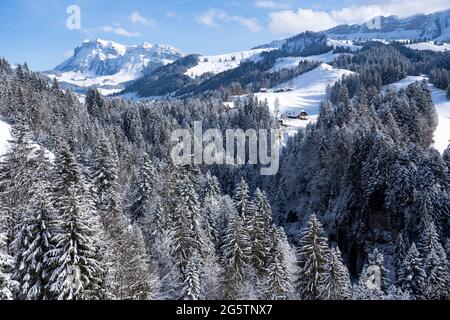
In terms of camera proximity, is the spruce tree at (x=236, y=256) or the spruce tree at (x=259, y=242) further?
the spruce tree at (x=259, y=242)

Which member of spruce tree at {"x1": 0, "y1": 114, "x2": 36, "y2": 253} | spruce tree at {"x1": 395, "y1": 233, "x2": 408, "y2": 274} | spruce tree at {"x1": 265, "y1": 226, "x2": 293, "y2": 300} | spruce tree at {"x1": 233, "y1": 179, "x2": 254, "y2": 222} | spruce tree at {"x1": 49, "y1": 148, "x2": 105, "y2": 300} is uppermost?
spruce tree at {"x1": 0, "y1": 114, "x2": 36, "y2": 253}

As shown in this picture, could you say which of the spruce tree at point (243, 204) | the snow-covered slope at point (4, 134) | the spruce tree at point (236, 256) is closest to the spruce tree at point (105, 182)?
the spruce tree at point (236, 256)

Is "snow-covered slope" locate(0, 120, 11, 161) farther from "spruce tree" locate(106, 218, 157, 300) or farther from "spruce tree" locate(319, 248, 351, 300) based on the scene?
"spruce tree" locate(319, 248, 351, 300)

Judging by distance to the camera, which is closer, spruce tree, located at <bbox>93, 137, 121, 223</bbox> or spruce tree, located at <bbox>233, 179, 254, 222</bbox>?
spruce tree, located at <bbox>93, 137, 121, 223</bbox>

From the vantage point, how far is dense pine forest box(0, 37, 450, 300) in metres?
25.6

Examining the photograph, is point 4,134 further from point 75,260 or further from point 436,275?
point 436,275

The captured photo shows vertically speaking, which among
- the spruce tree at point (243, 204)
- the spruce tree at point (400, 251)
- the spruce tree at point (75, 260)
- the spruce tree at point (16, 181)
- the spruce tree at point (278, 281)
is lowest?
the spruce tree at point (400, 251)

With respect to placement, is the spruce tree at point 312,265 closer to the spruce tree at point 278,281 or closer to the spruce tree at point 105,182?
the spruce tree at point 278,281

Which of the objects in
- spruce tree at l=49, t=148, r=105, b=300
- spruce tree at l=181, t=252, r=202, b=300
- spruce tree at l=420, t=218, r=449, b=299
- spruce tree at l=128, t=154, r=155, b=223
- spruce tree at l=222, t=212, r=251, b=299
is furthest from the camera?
spruce tree at l=128, t=154, r=155, b=223

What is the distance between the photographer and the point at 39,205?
1001 inches

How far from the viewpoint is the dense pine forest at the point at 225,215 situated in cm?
2558

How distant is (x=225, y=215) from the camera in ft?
187

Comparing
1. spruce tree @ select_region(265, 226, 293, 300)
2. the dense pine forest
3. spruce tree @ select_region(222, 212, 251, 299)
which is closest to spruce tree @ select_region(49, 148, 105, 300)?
the dense pine forest
